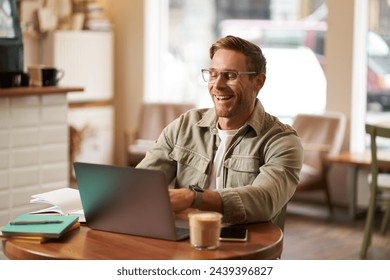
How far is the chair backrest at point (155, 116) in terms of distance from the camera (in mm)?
6438

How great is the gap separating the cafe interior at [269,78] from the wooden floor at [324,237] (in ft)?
0.04

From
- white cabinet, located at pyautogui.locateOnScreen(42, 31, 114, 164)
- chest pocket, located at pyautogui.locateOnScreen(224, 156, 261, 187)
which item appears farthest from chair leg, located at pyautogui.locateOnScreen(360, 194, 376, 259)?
white cabinet, located at pyautogui.locateOnScreen(42, 31, 114, 164)

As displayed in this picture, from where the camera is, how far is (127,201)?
1950 millimetres

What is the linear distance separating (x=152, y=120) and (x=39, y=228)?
4.55 m

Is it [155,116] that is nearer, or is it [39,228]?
[39,228]

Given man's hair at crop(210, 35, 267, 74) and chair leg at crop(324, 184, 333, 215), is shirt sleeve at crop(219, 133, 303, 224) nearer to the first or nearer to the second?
man's hair at crop(210, 35, 267, 74)

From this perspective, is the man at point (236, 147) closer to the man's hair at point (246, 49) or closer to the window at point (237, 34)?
the man's hair at point (246, 49)

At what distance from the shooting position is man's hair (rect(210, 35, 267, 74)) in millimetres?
2309

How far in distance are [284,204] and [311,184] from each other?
10.8 ft

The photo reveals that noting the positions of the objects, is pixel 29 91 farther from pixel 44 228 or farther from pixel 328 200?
pixel 328 200

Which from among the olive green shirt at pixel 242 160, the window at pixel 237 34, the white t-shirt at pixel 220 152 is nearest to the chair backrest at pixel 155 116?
the window at pixel 237 34

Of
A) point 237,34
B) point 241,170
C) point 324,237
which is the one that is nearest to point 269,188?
point 241,170

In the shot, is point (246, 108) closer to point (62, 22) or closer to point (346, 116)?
point (346, 116)

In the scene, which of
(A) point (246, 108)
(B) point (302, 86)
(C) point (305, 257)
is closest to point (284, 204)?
(A) point (246, 108)
